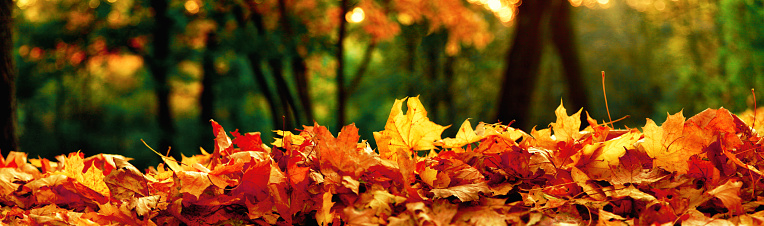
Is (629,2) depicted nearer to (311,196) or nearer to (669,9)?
(669,9)

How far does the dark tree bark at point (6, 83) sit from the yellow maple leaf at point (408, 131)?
85.8 inches

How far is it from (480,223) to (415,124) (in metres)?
0.28

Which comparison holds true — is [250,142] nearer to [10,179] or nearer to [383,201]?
[383,201]

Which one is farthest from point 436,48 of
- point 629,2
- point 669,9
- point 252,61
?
point 629,2

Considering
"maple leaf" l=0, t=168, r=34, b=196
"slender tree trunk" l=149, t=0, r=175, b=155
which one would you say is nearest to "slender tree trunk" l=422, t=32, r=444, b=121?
"slender tree trunk" l=149, t=0, r=175, b=155

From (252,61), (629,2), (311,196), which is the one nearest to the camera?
(311,196)

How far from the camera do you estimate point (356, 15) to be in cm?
827

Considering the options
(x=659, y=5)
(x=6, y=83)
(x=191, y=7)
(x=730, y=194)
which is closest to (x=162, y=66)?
(x=191, y=7)

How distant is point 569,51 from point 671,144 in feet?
25.9

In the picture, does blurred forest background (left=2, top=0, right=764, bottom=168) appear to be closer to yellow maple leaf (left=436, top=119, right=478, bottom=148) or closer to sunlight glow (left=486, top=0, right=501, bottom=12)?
sunlight glow (left=486, top=0, right=501, bottom=12)

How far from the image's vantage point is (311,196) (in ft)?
3.68

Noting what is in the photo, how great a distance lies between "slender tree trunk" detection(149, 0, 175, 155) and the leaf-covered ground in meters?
8.18

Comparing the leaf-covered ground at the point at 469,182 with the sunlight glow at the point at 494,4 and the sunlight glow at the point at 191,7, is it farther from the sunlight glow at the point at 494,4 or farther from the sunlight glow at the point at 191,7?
the sunlight glow at the point at 494,4

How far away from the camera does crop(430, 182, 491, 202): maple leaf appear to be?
1.03 m
